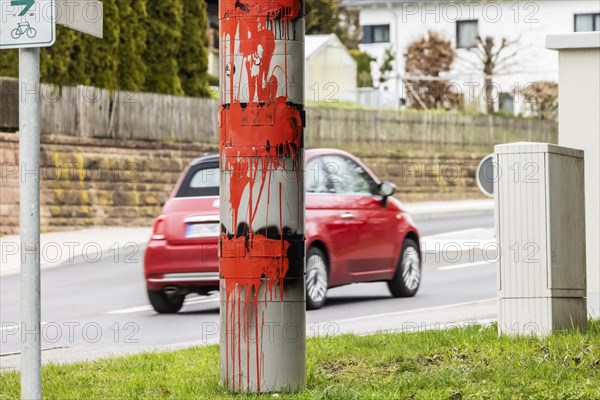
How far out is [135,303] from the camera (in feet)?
53.5

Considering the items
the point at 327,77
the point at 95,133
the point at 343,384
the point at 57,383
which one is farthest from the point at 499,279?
the point at 327,77

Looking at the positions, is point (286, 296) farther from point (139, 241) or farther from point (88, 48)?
point (88, 48)

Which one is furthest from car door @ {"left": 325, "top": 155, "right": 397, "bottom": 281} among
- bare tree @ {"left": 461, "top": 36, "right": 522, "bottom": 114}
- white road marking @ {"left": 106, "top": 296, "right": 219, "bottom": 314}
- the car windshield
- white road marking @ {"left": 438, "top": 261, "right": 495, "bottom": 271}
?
bare tree @ {"left": 461, "top": 36, "right": 522, "bottom": 114}

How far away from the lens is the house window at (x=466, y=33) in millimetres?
63750

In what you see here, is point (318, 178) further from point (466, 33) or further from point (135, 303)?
point (466, 33)

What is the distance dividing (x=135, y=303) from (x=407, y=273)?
325cm

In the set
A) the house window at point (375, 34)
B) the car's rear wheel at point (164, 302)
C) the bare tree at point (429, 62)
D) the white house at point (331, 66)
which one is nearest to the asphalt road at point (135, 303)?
the car's rear wheel at point (164, 302)

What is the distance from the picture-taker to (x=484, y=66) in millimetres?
60688

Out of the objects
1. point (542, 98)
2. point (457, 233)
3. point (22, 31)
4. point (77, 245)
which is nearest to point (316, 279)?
point (22, 31)

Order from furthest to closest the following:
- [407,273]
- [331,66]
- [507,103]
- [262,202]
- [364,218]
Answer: [507,103] → [331,66] → [407,273] → [364,218] → [262,202]

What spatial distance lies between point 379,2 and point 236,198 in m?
59.9

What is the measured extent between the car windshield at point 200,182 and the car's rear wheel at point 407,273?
9.27ft

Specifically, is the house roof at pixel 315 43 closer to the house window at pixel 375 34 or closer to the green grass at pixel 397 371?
the house window at pixel 375 34

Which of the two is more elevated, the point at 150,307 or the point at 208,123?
the point at 208,123
